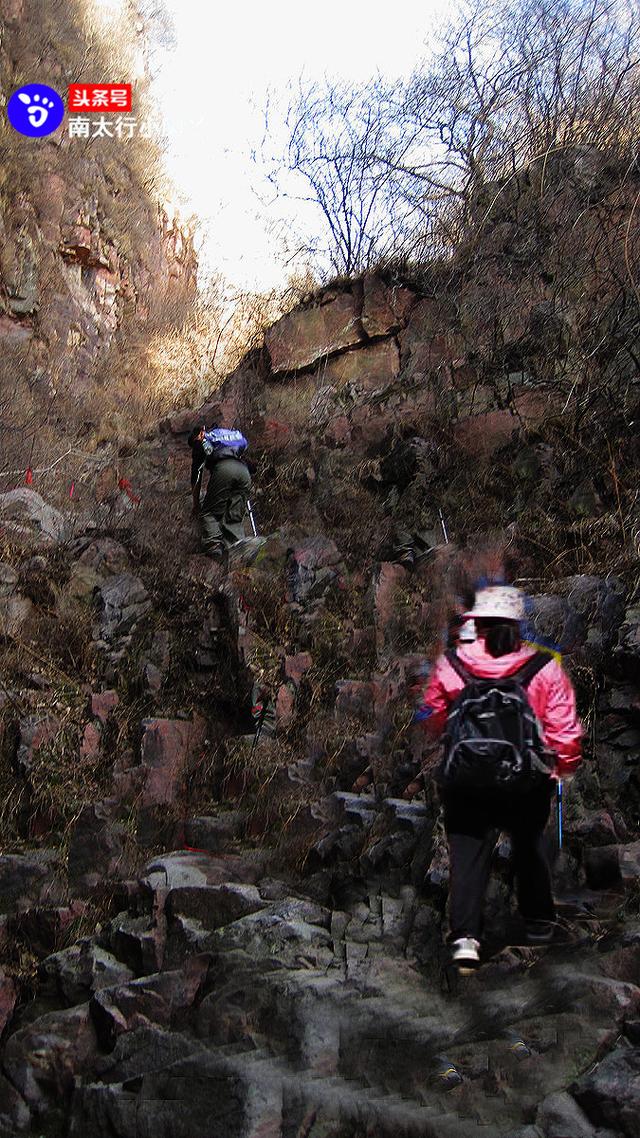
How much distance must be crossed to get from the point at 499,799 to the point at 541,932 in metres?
0.73

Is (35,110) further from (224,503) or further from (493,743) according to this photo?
(493,743)

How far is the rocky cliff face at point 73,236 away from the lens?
17.9 m

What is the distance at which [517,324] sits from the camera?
12109 millimetres

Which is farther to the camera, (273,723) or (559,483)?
(559,483)

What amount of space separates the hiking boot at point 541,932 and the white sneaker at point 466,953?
1.49ft

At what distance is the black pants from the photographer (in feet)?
14.5

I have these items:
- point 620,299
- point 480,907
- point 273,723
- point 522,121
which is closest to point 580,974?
point 480,907

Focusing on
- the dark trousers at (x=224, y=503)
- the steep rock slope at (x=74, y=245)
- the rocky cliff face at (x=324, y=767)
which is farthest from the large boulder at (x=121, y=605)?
the steep rock slope at (x=74, y=245)

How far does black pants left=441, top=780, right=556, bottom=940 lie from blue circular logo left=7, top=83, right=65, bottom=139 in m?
18.7

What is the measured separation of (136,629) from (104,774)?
1.91 m

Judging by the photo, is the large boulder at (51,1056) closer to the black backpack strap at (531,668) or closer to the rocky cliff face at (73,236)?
the black backpack strap at (531,668)

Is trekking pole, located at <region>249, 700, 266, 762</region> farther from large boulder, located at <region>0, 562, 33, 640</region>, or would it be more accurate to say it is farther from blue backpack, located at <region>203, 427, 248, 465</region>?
blue backpack, located at <region>203, 427, 248, 465</region>

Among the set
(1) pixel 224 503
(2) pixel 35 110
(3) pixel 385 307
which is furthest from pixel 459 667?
(2) pixel 35 110

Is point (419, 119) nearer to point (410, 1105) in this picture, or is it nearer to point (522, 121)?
point (522, 121)
